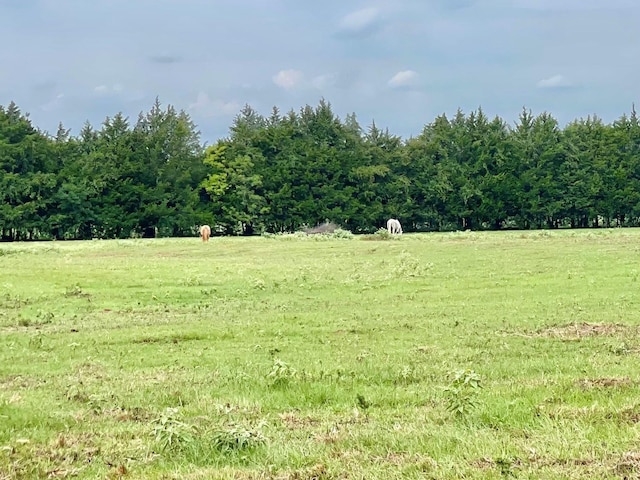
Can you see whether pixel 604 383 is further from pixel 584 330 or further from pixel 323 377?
pixel 584 330

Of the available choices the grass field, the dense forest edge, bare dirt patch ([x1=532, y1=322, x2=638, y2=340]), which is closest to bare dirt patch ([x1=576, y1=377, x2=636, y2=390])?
the grass field

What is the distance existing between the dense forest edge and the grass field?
51.4m

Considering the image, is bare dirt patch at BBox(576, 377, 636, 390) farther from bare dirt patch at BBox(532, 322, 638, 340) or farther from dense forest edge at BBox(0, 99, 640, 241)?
dense forest edge at BBox(0, 99, 640, 241)

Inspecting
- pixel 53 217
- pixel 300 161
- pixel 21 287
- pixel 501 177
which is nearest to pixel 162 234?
pixel 53 217

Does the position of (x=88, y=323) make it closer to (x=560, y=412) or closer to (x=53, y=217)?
(x=560, y=412)

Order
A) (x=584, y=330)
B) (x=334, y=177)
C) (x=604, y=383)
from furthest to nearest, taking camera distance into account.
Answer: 1. (x=334, y=177)
2. (x=584, y=330)
3. (x=604, y=383)

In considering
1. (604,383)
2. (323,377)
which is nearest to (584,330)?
(604,383)

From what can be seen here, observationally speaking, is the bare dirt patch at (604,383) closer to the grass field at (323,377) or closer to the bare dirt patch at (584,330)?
the grass field at (323,377)

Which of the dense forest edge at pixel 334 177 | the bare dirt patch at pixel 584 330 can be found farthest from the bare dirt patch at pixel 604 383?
the dense forest edge at pixel 334 177

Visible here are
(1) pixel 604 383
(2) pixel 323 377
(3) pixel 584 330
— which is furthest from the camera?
(3) pixel 584 330

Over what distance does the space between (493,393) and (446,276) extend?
17304 mm

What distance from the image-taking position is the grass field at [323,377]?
5.98 meters

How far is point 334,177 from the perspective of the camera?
79562 millimetres

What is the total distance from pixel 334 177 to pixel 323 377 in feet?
230
